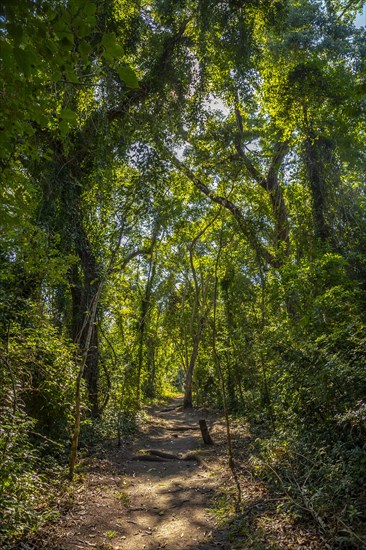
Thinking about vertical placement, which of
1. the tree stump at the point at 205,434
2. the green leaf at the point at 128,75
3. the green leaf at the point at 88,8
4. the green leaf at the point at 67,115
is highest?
the green leaf at the point at 88,8

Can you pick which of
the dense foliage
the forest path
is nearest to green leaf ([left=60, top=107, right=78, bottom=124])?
the dense foliage

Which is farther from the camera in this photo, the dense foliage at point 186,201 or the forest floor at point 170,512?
the forest floor at point 170,512

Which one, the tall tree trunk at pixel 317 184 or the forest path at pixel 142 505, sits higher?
the tall tree trunk at pixel 317 184

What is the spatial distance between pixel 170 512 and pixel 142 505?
554 millimetres

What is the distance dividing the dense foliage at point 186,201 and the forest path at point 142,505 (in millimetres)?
713

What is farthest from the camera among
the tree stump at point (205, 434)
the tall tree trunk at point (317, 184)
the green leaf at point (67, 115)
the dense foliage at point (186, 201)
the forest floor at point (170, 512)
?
the tall tree trunk at point (317, 184)

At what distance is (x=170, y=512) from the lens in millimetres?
5668

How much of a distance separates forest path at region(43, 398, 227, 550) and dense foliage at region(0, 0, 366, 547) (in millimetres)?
713

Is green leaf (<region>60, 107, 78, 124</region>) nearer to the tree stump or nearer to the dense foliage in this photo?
the dense foliage

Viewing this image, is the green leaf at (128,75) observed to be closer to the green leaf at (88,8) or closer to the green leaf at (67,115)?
the green leaf at (88,8)

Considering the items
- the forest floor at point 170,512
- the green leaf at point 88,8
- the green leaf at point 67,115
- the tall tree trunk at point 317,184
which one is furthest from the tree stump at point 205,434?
the green leaf at point 88,8

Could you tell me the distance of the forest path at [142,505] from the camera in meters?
4.58

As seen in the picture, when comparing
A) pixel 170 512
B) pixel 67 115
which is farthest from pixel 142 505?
pixel 67 115

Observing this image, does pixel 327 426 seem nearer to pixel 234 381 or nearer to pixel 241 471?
pixel 241 471
